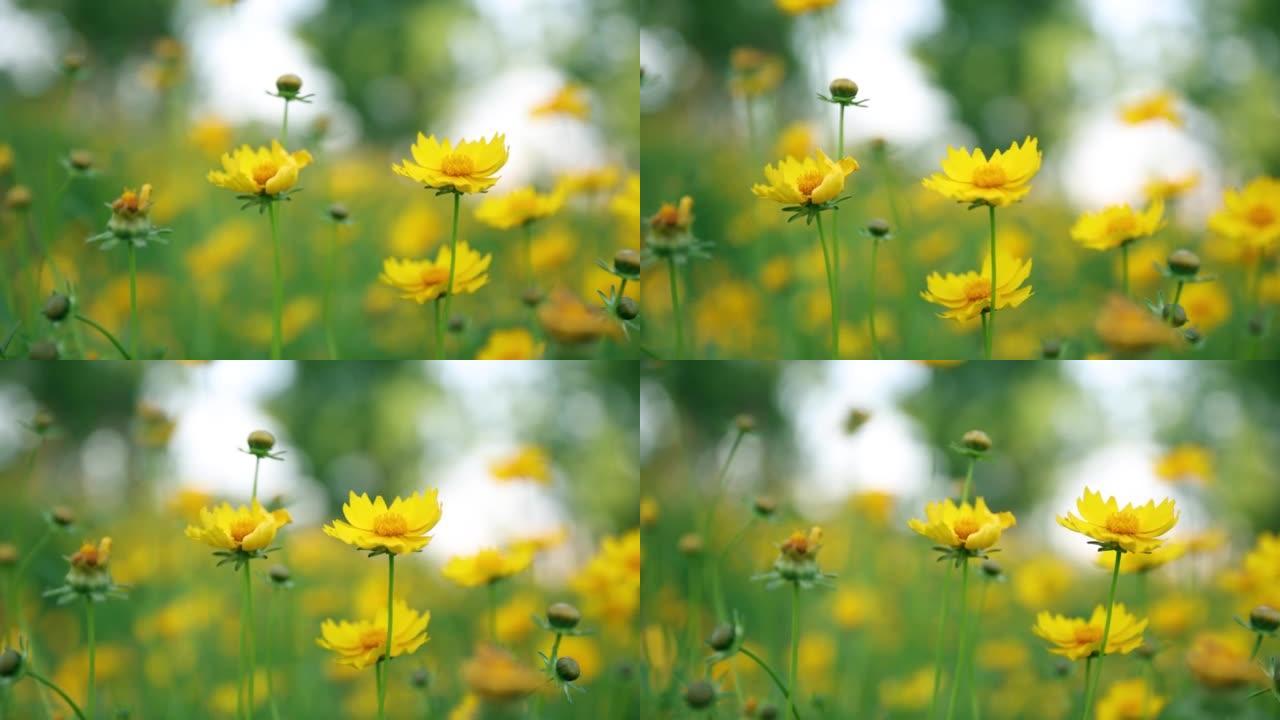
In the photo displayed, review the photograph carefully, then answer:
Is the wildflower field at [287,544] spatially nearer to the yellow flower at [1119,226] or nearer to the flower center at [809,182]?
the flower center at [809,182]

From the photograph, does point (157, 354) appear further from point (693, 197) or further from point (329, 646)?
point (693, 197)

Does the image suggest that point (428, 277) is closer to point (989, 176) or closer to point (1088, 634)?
point (989, 176)

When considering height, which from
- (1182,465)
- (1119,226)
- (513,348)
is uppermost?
(1119,226)

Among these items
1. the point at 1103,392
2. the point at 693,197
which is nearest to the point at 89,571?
the point at 693,197

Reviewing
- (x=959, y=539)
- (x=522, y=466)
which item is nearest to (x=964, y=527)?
(x=959, y=539)

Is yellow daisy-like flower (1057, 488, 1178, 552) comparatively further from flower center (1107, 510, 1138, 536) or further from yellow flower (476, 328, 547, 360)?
yellow flower (476, 328, 547, 360)
